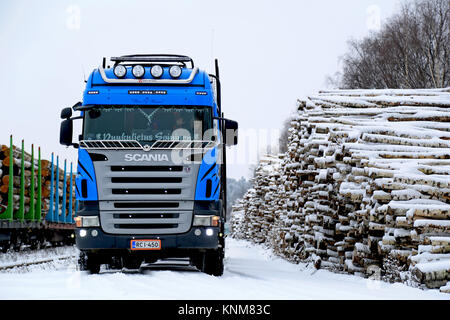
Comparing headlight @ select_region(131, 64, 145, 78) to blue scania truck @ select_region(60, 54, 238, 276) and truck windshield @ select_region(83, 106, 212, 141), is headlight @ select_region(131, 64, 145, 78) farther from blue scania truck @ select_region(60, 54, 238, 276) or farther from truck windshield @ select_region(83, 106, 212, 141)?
truck windshield @ select_region(83, 106, 212, 141)

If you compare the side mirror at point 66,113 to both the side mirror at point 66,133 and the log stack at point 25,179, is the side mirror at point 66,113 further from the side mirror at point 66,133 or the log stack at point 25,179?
the log stack at point 25,179

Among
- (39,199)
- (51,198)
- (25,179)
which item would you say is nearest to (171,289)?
(25,179)

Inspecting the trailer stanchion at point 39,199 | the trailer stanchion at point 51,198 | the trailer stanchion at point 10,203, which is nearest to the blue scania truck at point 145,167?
the trailer stanchion at point 10,203

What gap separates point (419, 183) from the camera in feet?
31.7

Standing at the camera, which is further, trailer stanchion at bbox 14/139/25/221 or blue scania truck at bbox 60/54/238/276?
trailer stanchion at bbox 14/139/25/221

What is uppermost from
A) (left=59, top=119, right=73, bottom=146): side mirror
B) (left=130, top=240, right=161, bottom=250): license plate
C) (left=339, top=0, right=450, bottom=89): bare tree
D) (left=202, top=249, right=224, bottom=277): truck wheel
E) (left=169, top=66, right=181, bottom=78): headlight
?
(left=339, top=0, right=450, bottom=89): bare tree

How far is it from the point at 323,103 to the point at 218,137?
556cm

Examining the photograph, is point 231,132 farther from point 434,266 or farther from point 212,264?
point 434,266

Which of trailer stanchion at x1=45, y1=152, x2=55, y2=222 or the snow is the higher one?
trailer stanchion at x1=45, y1=152, x2=55, y2=222

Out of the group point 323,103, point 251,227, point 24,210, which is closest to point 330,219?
point 323,103

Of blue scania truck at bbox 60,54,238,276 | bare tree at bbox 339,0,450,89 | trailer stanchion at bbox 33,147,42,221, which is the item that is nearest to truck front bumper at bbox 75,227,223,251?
blue scania truck at bbox 60,54,238,276

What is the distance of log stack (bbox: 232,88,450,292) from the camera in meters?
9.03

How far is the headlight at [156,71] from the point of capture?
1045 cm

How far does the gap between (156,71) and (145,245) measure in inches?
122
